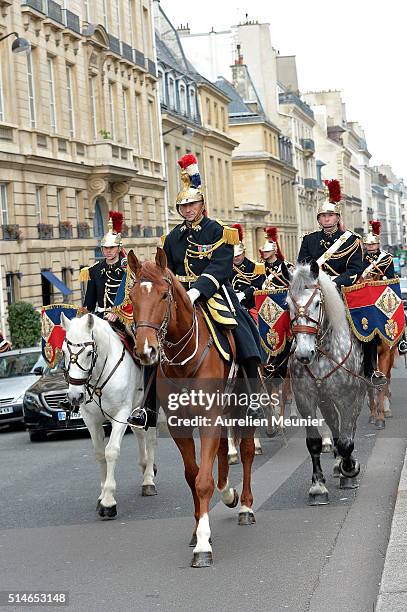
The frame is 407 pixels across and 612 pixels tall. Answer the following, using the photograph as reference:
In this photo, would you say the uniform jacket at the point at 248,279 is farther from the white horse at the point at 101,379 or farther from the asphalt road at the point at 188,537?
the white horse at the point at 101,379

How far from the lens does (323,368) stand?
9852 millimetres

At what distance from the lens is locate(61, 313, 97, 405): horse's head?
10000 mm

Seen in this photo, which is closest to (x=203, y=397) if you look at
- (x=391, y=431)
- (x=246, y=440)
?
(x=246, y=440)

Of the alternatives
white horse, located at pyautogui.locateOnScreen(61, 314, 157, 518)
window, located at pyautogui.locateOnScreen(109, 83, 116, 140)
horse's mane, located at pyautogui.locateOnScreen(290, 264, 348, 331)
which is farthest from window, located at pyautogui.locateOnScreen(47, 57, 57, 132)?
horse's mane, located at pyautogui.locateOnScreen(290, 264, 348, 331)

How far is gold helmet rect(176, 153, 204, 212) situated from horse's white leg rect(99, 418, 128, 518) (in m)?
2.28

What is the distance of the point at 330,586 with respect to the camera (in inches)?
273

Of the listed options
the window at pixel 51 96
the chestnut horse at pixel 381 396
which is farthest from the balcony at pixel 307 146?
the chestnut horse at pixel 381 396

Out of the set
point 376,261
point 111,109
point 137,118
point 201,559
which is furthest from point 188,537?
point 137,118

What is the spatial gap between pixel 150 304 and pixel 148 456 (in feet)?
12.6

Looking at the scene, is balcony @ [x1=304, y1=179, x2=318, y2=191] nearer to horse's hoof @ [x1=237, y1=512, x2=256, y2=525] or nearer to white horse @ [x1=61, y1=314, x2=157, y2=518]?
white horse @ [x1=61, y1=314, x2=157, y2=518]

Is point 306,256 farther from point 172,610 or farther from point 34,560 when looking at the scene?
point 172,610

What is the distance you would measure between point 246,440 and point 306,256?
9.41ft

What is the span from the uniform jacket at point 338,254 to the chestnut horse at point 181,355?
288 centimetres

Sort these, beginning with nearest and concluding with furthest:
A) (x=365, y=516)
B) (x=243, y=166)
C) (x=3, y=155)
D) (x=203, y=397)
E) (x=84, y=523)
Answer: (x=203, y=397), (x=365, y=516), (x=84, y=523), (x=3, y=155), (x=243, y=166)
